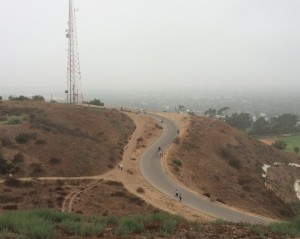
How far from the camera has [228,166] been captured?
45188 mm

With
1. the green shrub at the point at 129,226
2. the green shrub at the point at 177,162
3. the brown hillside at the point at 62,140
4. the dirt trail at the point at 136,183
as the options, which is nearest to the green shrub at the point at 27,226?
the green shrub at the point at 129,226

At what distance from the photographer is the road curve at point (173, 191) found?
27.2 m

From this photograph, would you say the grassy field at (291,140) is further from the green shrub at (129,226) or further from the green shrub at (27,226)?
the green shrub at (27,226)

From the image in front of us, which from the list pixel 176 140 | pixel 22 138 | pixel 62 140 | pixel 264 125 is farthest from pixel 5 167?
pixel 264 125

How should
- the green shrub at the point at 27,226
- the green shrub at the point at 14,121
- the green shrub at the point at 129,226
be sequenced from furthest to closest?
the green shrub at the point at 14,121 < the green shrub at the point at 129,226 < the green shrub at the point at 27,226

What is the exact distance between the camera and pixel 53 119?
48.3 meters

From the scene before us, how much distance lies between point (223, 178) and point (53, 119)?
22.2m

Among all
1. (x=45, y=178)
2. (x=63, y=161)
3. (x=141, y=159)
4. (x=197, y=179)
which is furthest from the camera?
(x=141, y=159)

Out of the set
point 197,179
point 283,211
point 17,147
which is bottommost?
point 283,211

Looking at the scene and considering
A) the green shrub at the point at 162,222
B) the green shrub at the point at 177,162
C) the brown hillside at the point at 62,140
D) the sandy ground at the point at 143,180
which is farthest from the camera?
the green shrub at the point at 177,162

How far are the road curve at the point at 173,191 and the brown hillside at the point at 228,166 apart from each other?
1636 millimetres

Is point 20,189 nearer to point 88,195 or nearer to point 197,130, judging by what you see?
point 88,195

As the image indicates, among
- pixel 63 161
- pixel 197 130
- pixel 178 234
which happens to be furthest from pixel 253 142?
pixel 178 234

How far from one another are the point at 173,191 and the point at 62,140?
44.2 feet
